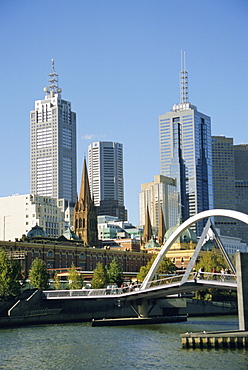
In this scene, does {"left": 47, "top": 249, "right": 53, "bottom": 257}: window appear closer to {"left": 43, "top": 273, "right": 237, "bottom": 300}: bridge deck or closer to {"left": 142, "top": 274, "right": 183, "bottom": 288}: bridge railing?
{"left": 142, "top": 274, "right": 183, "bottom": 288}: bridge railing

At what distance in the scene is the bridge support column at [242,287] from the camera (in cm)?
7075

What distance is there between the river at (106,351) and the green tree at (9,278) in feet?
56.8

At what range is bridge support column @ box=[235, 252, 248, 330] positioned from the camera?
7075cm

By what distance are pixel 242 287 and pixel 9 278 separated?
1829 inches

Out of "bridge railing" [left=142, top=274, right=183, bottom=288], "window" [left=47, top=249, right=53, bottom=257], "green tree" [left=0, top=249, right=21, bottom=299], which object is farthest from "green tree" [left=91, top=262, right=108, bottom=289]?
"window" [left=47, top=249, right=53, bottom=257]

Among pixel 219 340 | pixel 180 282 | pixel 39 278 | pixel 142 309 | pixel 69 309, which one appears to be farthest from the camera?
pixel 39 278

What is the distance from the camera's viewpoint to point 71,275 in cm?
13150

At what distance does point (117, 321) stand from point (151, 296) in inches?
224

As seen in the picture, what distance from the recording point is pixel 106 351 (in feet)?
220

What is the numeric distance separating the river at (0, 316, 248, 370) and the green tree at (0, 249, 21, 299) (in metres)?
17.3

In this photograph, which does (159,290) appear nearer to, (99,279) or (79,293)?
(79,293)

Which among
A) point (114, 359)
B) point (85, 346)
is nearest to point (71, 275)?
point (85, 346)

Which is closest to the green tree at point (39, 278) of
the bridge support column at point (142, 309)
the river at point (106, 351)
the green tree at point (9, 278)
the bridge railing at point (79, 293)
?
the green tree at point (9, 278)

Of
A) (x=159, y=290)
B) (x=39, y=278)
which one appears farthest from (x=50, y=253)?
(x=159, y=290)
